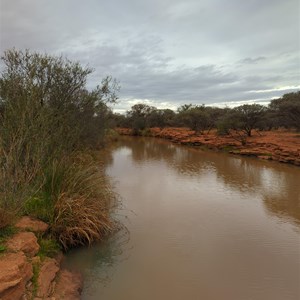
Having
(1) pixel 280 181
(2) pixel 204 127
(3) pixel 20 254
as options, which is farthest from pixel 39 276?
(2) pixel 204 127

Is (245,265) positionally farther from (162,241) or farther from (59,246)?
(59,246)

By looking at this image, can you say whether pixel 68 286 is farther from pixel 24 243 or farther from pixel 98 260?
pixel 98 260

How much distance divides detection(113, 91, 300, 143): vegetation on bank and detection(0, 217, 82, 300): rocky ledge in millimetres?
25525

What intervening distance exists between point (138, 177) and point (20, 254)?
36.5ft

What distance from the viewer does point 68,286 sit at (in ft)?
16.0

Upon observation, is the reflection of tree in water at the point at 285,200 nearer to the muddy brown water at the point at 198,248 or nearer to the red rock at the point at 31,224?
the muddy brown water at the point at 198,248

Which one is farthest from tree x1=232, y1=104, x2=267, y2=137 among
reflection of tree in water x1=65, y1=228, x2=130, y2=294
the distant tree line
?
reflection of tree in water x1=65, y1=228, x2=130, y2=294

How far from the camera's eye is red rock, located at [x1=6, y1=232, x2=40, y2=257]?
4.63 m

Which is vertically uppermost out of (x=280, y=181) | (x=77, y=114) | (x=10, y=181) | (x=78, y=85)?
(x=78, y=85)

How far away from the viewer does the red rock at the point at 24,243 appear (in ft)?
15.2

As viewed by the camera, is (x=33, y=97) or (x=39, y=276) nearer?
(x=39, y=276)

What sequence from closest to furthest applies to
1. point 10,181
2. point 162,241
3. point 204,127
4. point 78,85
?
point 10,181 → point 162,241 → point 78,85 → point 204,127

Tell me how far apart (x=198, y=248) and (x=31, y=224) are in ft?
11.7

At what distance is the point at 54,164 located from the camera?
22.0 ft
